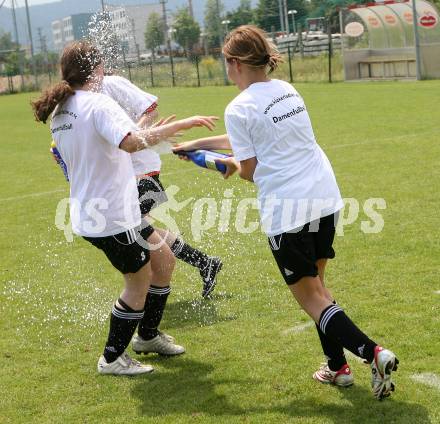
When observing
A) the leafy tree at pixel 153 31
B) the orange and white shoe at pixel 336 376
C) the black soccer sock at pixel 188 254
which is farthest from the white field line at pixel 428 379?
the leafy tree at pixel 153 31

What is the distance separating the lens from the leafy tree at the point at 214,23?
38281mm

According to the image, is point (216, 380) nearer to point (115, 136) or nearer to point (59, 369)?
point (59, 369)

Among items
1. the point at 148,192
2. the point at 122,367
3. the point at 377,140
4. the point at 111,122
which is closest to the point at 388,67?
the point at 377,140

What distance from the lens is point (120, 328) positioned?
4840mm

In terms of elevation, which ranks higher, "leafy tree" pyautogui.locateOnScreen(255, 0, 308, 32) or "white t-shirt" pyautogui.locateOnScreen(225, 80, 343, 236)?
"leafy tree" pyautogui.locateOnScreen(255, 0, 308, 32)

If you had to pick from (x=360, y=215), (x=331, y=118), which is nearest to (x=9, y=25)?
(x=331, y=118)

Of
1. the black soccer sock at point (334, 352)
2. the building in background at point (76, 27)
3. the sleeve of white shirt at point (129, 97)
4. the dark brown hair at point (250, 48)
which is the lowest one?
the black soccer sock at point (334, 352)

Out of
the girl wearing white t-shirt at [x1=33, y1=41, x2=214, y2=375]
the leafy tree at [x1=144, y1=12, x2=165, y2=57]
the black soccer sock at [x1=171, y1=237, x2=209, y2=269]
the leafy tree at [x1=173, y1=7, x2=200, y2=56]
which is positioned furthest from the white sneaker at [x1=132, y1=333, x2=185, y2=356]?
the leafy tree at [x1=173, y1=7, x2=200, y2=56]

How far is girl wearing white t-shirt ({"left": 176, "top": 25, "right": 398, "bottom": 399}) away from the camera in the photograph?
3965mm

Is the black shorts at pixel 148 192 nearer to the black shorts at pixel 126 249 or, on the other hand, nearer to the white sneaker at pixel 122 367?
the black shorts at pixel 126 249

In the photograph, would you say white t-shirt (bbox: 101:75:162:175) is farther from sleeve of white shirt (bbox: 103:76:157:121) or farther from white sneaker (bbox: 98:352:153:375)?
white sneaker (bbox: 98:352:153:375)

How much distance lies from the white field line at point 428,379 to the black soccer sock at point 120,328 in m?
1.67

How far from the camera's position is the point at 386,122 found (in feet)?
54.6

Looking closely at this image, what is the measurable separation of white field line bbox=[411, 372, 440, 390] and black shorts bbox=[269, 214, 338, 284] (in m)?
0.91
